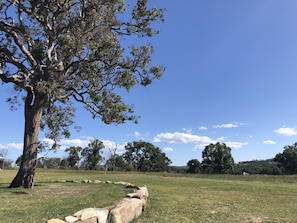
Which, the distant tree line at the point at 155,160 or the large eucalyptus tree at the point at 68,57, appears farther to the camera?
the distant tree line at the point at 155,160

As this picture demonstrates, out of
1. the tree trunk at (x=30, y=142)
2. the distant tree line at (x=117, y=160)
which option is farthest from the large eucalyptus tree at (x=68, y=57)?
the distant tree line at (x=117, y=160)

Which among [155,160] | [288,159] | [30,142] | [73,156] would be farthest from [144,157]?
[30,142]

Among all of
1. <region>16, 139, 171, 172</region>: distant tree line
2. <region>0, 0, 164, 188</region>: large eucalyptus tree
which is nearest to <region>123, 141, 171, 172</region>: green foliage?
<region>16, 139, 171, 172</region>: distant tree line

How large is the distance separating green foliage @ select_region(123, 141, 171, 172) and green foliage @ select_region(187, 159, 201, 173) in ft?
36.9

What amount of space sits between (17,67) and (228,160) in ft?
311

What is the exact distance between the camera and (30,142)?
54.1ft

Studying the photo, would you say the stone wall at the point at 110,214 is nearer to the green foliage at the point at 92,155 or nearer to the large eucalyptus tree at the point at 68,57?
the large eucalyptus tree at the point at 68,57

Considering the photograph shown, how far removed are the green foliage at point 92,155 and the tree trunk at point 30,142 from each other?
76.0 m

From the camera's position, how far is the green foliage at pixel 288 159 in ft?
340

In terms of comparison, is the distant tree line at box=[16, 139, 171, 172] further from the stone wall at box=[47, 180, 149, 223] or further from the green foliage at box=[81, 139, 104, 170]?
the stone wall at box=[47, 180, 149, 223]

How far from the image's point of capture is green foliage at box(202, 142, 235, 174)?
104 metres

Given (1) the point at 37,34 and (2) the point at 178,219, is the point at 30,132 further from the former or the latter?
(2) the point at 178,219

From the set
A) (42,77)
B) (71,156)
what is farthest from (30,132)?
(71,156)

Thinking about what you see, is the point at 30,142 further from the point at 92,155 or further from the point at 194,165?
the point at 194,165
